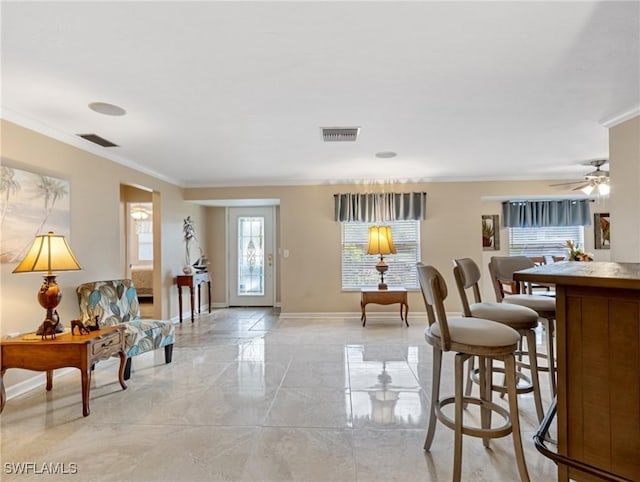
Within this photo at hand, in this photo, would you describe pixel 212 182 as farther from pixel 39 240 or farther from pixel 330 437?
pixel 330 437

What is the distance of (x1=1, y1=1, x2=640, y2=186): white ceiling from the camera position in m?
1.66

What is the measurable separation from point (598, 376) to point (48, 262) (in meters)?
3.34

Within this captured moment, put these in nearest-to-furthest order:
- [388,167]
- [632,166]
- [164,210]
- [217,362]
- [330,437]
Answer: [330,437], [632,166], [217,362], [388,167], [164,210]

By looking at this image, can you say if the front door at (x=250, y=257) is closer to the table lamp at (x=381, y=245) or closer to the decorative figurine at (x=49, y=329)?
the table lamp at (x=381, y=245)

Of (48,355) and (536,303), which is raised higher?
(536,303)

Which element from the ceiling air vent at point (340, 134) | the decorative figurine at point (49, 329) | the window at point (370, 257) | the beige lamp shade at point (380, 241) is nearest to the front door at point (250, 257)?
the window at point (370, 257)

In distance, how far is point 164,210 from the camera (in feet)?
17.3

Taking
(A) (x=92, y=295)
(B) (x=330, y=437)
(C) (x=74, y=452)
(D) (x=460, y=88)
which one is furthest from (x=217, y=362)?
(D) (x=460, y=88)

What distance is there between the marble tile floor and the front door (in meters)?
3.07

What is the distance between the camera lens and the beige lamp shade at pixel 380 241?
5.35 m

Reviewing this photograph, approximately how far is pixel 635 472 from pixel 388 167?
161 inches

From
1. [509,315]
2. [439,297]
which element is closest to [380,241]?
[509,315]

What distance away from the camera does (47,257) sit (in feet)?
8.41

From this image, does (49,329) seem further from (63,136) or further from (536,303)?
(536,303)
